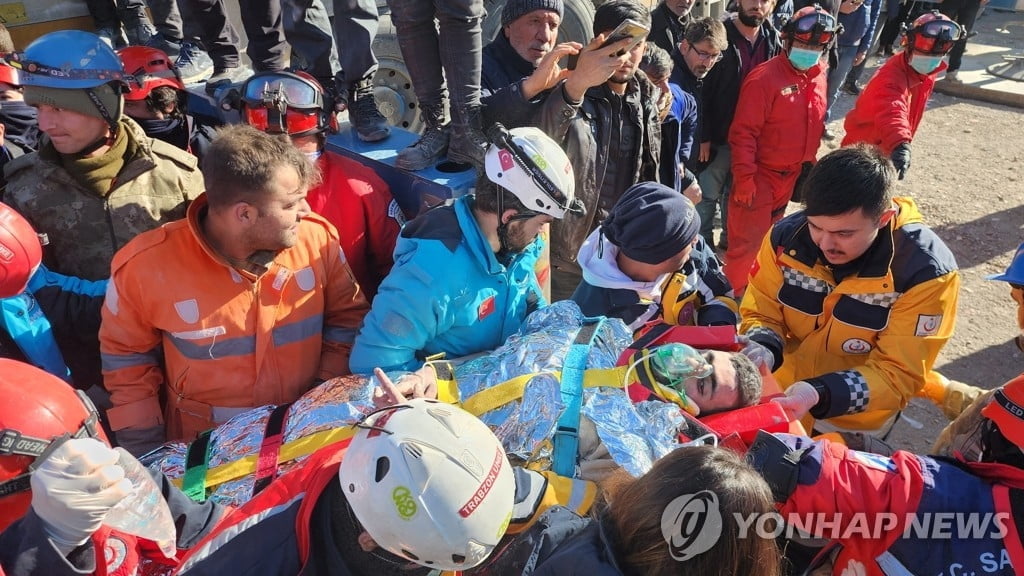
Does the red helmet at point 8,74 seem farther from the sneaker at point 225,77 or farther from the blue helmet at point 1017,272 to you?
the blue helmet at point 1017,272

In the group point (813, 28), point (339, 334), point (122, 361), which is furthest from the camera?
point (813, 28)

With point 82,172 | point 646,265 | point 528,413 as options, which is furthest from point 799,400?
point 82,172

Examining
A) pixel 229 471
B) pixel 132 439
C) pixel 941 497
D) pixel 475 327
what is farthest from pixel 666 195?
pixel 132 439

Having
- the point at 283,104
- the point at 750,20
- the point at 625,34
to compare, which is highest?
the point at 625,34

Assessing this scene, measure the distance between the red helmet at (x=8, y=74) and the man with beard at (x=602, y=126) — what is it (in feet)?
10.7

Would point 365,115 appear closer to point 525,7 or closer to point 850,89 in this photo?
point 525,7

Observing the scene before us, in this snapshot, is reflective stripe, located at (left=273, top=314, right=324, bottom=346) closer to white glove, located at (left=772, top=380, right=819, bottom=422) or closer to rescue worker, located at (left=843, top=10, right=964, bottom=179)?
white glove, located at (left=772, top=380, right=819, bottom=422)

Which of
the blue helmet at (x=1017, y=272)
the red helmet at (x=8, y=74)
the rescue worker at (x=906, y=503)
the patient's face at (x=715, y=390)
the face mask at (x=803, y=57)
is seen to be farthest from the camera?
the face mask at (x=803, y=57)

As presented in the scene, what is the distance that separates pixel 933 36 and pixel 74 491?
6.25 meters

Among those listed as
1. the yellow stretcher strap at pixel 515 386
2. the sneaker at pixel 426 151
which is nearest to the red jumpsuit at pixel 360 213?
the sneaker at pixel 426 151

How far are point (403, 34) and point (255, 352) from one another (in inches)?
74.2

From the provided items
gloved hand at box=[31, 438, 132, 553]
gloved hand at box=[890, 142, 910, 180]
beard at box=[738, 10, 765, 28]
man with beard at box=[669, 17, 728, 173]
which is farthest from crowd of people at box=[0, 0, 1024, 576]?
gloved hand at box=[890, 142, 910, 180]

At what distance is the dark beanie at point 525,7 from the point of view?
4066mm

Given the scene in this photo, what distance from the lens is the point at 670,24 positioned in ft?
19.7
